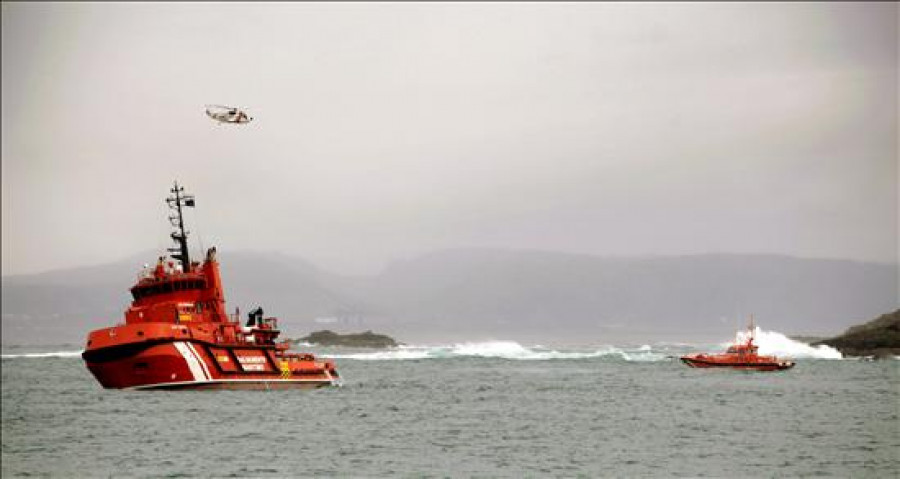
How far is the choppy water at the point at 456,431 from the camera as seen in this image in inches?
1604

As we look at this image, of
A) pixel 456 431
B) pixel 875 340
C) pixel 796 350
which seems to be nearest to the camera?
pixel 456 431

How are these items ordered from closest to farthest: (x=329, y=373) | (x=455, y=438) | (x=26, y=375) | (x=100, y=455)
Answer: (x=100, y=455)
(x=455, y=438)
(x=329, y=373)
(x=26, y=375)

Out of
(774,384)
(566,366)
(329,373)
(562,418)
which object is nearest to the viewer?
(562,418)

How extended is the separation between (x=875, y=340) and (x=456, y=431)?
122 meters

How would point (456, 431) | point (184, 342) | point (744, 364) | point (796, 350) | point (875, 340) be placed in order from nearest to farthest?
point (456, 431) < point (184, 342) < point (744, 364) < point (875, 340) < point (796, 350)

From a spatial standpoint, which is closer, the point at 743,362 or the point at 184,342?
the point at 184,342

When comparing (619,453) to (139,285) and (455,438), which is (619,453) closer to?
(455,438)

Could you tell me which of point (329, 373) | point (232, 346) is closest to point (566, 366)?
point (329, 373)

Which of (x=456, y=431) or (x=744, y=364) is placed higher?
(x=744, y=364)

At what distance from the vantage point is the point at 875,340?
515 feet

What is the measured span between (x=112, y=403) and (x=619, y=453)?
32.0 m

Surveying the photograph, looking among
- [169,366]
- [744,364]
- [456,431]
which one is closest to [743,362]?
[744,364]

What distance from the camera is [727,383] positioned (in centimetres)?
9281

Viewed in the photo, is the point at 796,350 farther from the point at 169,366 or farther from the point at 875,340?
the point at 169,366
